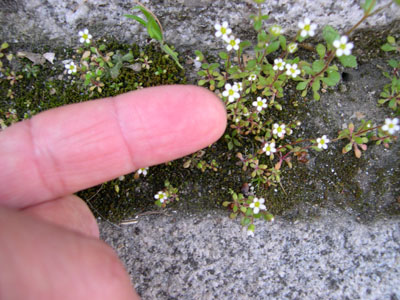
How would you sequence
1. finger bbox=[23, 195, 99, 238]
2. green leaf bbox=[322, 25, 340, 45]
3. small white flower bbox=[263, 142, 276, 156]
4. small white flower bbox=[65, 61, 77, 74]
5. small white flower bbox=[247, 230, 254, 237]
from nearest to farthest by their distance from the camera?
finger bbox=[23, 195, 99, 238] < green leaf bbox=[322, 25, 340, 45] < small white flower bbox=[247, 230, 254, 237] < small white flower bbox=[263, 142, 276, 156] < small white flower bbox=[65, 61, 77, 74]

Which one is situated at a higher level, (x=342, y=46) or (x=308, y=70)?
(x=342, y=46)

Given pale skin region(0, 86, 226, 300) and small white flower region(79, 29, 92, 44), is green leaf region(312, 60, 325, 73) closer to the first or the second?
pale skin region(0, 86, 226, 300)

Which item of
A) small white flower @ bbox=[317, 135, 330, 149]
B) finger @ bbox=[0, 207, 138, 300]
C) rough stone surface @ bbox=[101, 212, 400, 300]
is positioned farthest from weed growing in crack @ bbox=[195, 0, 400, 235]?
finger @ bbox=[0, 207, 138, 300]

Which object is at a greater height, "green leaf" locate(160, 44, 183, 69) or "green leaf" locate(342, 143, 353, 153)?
"green leaf" locate(160, 44, 183, 69)

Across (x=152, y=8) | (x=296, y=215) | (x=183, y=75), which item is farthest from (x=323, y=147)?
(x=152, y=8)

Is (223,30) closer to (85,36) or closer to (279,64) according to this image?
→ (279,64)

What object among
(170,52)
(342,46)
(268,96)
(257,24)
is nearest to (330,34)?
A: (342,46)

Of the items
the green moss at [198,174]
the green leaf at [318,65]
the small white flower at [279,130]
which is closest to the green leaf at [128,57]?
the green moss at [198,174]

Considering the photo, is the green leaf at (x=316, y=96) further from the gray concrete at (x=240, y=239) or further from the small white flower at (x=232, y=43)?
the small white flower at (x=232, y=43)
